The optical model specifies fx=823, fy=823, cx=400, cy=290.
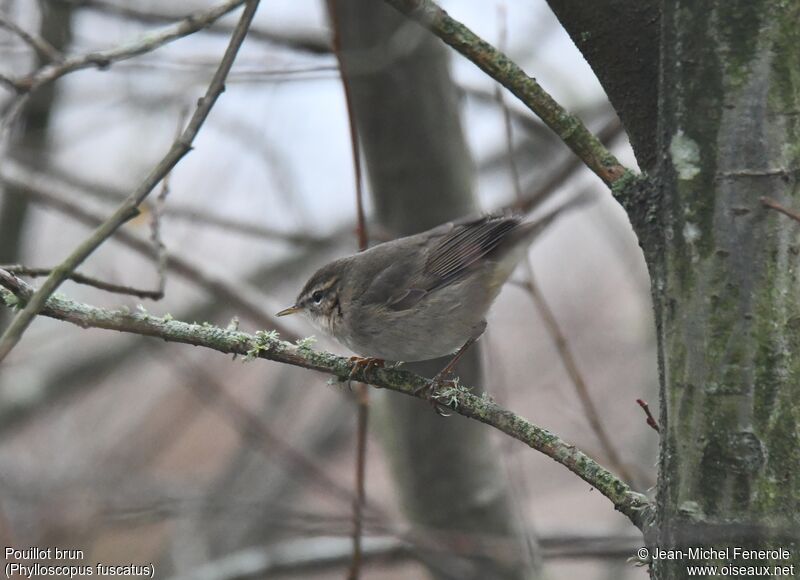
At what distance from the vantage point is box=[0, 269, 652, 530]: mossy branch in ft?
5.62

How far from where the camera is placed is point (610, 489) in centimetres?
170

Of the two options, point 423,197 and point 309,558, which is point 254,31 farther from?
point 309,558

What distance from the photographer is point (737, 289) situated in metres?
1.49

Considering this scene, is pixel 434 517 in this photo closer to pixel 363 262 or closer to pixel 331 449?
pixel 363 262

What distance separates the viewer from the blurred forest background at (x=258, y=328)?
3.83m

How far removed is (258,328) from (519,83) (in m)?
4.19

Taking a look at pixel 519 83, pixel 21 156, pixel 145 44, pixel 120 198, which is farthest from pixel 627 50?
pixel 21 156

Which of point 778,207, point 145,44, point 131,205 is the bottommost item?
point 778,207

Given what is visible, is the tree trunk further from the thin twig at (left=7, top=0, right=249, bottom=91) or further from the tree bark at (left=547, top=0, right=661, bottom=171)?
the thin twig at (left=7, top=0, right=249, bottom=91)

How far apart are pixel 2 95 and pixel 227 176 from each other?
2036 millimetres

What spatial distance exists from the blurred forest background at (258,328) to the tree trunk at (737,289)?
1470 millimetres

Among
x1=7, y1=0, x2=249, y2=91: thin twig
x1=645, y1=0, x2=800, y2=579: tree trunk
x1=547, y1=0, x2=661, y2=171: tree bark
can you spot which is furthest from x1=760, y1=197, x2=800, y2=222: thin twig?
x1=7, y1=0, x2=249, y2=91: thin twig

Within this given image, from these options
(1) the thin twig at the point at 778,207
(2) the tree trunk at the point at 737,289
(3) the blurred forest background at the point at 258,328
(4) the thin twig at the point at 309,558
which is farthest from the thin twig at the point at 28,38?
(4) the thin twig at the point at 309,558

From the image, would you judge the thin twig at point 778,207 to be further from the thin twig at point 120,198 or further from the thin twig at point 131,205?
the thin twig at point 120,198
